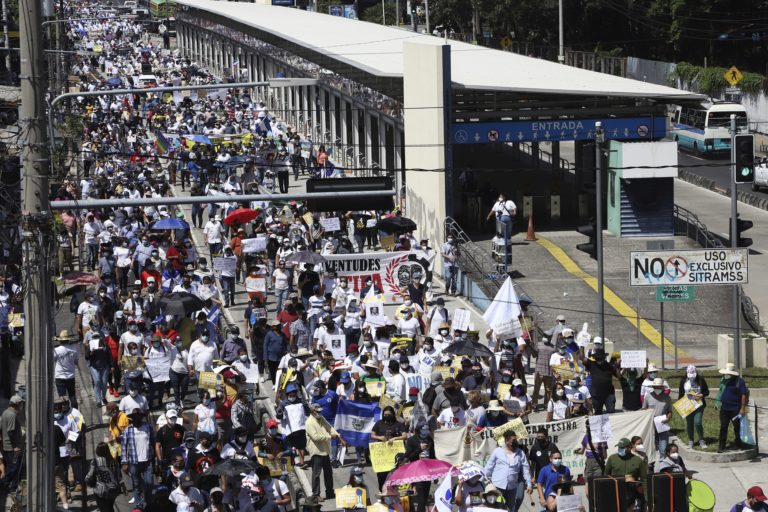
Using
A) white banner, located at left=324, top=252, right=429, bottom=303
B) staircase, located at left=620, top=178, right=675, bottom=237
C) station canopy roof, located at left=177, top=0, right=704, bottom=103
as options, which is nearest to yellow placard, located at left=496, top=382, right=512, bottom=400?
white banner, located at left=324, top=252, right=429, bottom=303

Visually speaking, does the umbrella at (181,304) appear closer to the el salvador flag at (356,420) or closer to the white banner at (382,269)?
the white banner at (382,269)

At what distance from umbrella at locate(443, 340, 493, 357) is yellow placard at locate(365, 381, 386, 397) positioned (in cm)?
156

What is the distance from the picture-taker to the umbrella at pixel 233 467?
16.3 metres

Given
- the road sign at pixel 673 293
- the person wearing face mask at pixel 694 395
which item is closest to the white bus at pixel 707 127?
the road sign at pixel 673 293

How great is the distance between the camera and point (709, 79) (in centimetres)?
6812

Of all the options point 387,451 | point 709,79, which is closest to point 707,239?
point 387,451

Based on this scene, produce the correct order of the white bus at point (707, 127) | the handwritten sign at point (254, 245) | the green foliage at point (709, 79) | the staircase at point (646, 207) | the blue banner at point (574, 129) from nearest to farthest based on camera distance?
the handwritten sign at point (254, 245) < the staircase at point (646, 207) < the blue banner at point (574, 129) < the white bus at point (707, 127) < the green foliage at point (709, 79)

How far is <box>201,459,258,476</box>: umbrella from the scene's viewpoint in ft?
53.6

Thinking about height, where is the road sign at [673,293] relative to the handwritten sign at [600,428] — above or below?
above

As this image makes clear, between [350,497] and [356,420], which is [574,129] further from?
[350,497]

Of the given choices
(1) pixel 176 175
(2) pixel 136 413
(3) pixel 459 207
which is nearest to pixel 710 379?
(2) pixel 136 413

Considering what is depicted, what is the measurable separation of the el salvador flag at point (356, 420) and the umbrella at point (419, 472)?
100.0 inches

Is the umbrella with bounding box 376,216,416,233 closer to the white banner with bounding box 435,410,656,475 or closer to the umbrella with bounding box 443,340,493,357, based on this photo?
the umbrella with bounding box 443,340,493,357

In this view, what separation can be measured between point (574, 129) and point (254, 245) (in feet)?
33.6
